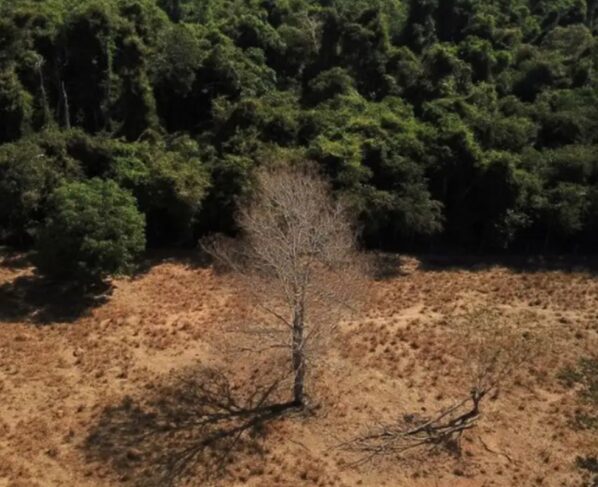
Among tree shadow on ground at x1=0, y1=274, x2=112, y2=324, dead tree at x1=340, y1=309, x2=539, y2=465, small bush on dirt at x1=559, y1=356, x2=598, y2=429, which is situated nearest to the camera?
dead tree at x1=340, y1=309, x2=539, y2=465

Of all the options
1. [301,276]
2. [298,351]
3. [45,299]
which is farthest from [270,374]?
[45,299]

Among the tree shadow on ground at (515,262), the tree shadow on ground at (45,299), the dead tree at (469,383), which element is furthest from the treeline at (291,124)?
the dead tree at (469,383)

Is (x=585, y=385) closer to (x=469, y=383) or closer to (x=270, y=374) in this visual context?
(x=469, y=383)

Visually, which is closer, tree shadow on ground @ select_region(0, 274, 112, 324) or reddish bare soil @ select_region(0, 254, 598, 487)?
reddish bare soil @ select_region(0, 254, 598, 487)

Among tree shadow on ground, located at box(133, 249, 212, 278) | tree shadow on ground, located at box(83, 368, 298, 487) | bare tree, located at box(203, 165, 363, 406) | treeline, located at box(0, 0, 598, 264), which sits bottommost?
tree shadow on ground, located at box(83, 368, 298, 487)

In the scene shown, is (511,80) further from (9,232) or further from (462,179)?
(9,232)

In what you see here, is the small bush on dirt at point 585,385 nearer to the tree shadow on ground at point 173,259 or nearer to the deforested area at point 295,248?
the deforested area at point 295,248

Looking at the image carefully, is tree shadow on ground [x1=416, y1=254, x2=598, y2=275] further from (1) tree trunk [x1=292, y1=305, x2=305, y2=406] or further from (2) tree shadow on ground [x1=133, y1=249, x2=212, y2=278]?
(1) tree trunk [x1=292, y1=305, x2=305, y2=406]

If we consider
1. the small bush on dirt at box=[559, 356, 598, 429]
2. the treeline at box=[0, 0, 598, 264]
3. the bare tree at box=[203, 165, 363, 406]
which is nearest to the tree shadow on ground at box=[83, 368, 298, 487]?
the bare tree at box=[203, 165, 363, 406]

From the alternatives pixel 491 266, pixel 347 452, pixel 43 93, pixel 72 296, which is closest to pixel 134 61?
pixel 43 93
